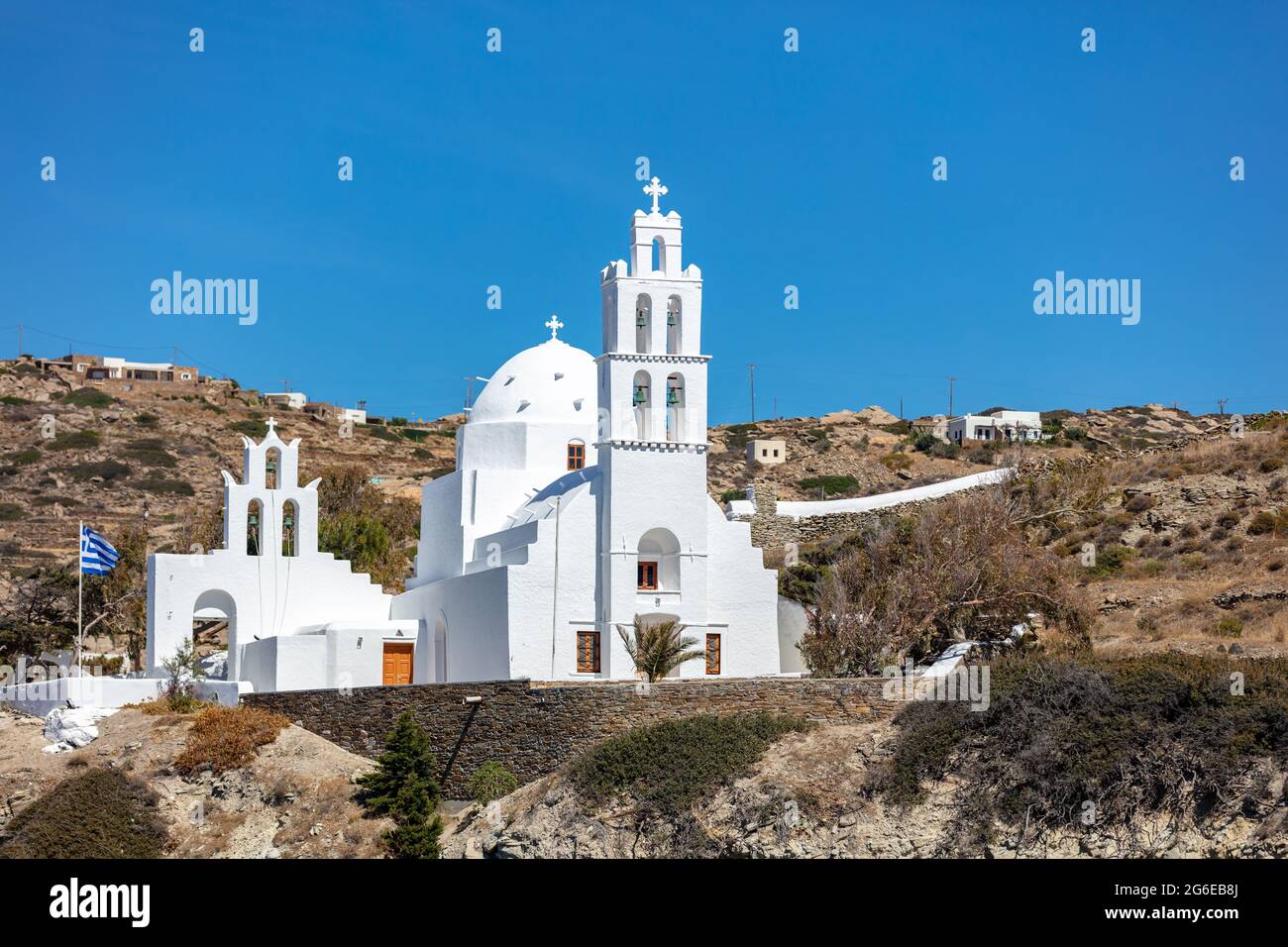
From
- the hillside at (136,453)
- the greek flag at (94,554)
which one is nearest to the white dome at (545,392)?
the greek flag at (94,554)

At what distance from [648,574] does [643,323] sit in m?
5.83

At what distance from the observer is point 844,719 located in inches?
1286

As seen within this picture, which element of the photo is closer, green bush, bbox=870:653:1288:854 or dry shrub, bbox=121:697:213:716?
green bush, bbox=870:653:1288:854

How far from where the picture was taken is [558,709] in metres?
34.1

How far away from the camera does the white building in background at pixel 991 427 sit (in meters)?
91.6

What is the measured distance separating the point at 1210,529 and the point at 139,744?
2902 centimetres

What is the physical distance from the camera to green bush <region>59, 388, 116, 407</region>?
9206 cm

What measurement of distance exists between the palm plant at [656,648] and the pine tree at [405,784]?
4.94 meters

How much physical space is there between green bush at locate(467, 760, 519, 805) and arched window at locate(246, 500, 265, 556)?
12.4 metres

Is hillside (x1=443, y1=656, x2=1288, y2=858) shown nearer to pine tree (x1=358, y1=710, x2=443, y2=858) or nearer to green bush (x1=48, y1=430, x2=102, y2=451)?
pine tree (x1=358, y1=710, x2=443, y2=858)

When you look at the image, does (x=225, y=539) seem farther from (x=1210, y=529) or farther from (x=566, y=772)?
(x=1210, y=529)

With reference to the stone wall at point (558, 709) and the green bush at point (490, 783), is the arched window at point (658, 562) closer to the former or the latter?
the stone wall at point (558, 709)

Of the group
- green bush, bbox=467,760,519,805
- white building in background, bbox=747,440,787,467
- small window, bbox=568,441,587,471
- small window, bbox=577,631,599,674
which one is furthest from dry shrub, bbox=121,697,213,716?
white building in background, bbox=747,440,787,467

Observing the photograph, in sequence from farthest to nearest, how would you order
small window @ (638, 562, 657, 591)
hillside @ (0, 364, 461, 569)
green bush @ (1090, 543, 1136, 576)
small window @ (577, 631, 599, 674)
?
1. hillside @ (0, 364, 461, 569)
2. green bush @ (1090, 543, 1136, 576)
3. small window @ (638, 562, 657, 591)
4. small window @ (577, 631, 599, 674)
